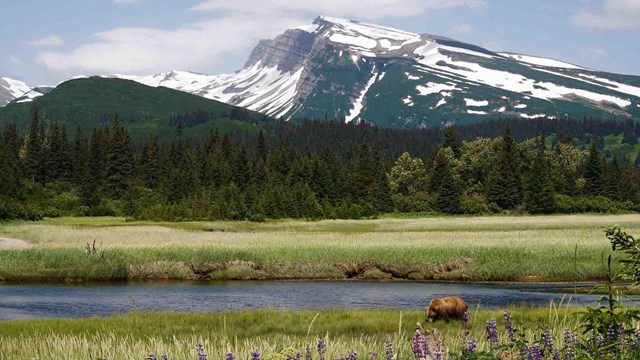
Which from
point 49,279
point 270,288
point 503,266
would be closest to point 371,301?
point 270,288

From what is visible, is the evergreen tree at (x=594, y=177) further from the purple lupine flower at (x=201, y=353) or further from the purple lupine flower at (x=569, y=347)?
the purple lupine flower at (x=201, y=353)

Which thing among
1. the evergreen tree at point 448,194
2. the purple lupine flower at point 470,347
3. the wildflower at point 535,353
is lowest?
the evergreen tree at point 448,194

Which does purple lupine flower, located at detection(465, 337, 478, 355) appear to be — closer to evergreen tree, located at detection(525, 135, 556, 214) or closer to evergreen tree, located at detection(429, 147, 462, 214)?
evergreen tree, located at detection(525, 135, 556, 214)

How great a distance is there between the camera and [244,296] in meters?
42.3

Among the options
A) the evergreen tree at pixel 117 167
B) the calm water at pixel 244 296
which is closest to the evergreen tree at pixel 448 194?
the evergreen tree at pixel 117 167

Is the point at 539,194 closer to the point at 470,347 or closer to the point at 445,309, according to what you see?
the point at 445,309

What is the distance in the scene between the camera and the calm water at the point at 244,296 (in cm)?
3700

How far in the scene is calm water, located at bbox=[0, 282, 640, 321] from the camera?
121 ft

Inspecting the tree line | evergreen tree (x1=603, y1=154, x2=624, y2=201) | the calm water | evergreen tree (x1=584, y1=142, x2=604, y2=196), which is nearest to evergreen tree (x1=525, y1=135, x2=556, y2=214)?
the tree line

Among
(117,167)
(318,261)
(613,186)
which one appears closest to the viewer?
(318,261)

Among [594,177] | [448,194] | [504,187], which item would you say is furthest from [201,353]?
[594,177]

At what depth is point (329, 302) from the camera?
129ft

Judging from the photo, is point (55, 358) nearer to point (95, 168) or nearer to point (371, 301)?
point (371, 301)

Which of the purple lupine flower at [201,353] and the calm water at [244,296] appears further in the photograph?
the calm water at [244,296]
